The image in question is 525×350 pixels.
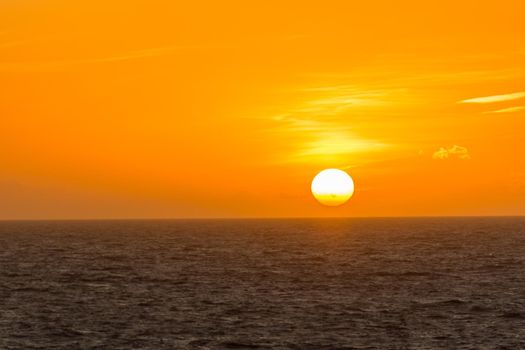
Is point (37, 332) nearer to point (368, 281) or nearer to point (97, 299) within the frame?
point (97, 299)

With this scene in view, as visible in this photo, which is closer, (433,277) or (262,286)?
(262,286)

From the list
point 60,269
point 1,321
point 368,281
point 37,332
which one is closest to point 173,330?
point 37,332

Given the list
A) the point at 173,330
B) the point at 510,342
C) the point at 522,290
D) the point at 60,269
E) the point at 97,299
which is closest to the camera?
the point at 510,342

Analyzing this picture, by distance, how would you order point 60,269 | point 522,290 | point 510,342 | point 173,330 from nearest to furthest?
point 510,342, point 173,330, point 522,290, point 60,269

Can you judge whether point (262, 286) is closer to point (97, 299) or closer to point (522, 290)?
point (97, 299)

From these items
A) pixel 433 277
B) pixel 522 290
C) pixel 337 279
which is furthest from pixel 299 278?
pixel 522 290

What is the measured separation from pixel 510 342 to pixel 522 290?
3052cm

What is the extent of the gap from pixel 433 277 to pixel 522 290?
51.7 ft

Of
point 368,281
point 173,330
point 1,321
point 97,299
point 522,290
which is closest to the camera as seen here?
point 173,330

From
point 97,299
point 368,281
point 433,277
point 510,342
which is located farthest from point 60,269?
point 510,342

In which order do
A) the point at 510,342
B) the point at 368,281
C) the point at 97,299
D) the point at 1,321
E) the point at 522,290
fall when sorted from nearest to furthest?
the point at 510,342 < the point at 1,321 < the point at 97,299 < the point at 522,290 < the point at 368,281

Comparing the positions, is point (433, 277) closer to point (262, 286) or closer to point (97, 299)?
point (262, 286)

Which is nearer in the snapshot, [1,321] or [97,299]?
[1,321]

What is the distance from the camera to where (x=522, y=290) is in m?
86.4
